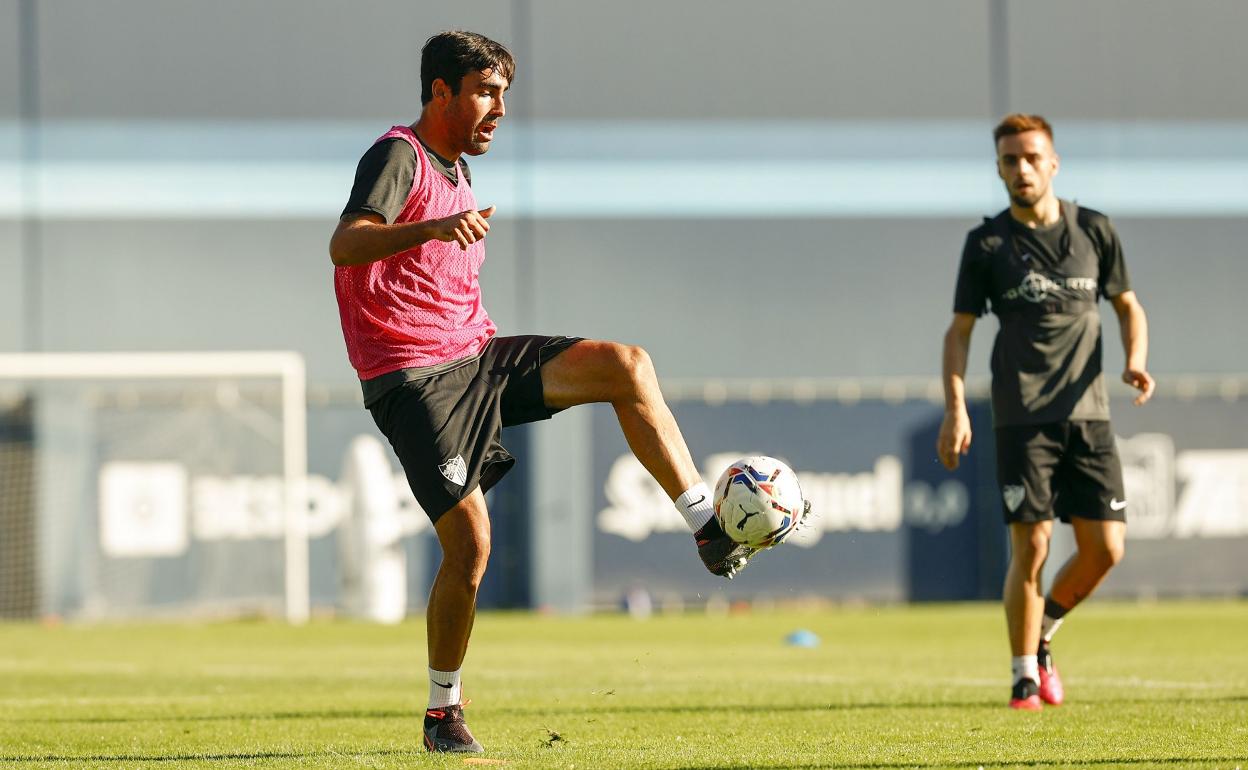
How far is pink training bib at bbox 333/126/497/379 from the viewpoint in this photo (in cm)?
457

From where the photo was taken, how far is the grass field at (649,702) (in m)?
4.42

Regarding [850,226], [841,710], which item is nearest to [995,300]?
[841,710]

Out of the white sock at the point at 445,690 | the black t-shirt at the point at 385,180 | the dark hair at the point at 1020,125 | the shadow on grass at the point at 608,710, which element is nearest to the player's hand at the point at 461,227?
the black t-shirt at the point at 385,180

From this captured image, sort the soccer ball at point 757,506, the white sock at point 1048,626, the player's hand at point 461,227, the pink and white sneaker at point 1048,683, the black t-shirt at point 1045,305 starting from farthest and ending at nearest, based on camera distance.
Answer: the white sock at point 1048,626 < the black t-shirt at point 1045,305 < the pink and white sneaker at point 1048,683 < the soccer ball at point 757,506 < the player's hand at point 461,227

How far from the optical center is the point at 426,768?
4.12m

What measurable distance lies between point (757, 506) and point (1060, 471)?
2157 mm

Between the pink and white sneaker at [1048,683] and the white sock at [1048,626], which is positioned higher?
the white sock at [1048,626]

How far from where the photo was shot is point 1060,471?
6.15 metres

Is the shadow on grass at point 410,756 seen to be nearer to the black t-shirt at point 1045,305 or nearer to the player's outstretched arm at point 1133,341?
the black t-shirt at point 1045,305

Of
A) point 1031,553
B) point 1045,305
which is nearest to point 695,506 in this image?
point 1031,553

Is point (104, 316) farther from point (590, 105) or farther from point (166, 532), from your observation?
point (590, 105)

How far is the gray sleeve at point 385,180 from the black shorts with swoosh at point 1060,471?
2549 millimetres

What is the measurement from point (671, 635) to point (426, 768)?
867cm

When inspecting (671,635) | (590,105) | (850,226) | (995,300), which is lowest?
(671,635)
